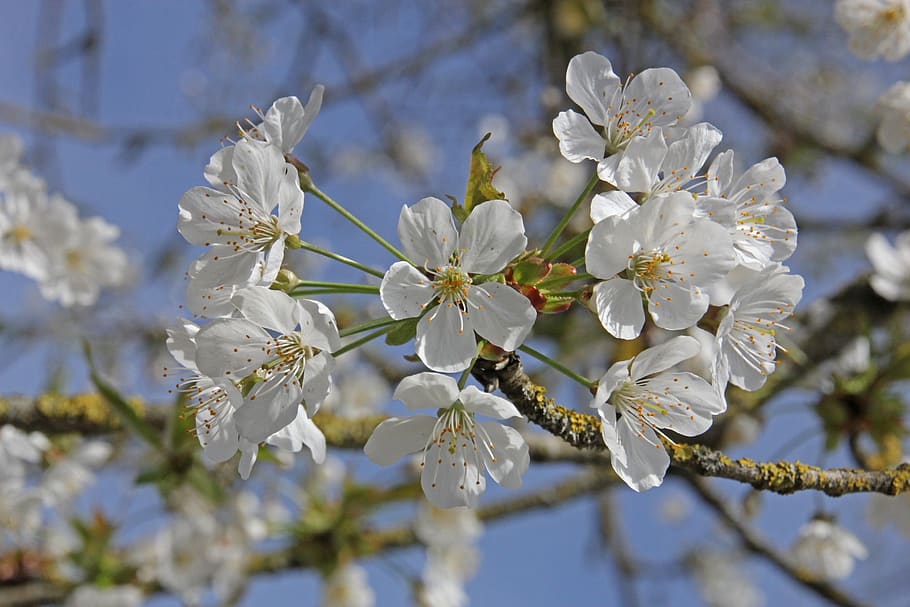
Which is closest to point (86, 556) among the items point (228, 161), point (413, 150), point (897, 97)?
point (228, 161)

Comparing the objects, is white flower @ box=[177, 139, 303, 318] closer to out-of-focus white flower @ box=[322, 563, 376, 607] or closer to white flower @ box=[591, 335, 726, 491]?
white flower @ box=[591, 335, 726, 491]

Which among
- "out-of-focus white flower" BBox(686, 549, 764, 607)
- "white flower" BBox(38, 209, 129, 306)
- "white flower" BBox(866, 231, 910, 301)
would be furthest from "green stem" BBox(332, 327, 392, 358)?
"out-of-focus white flower" BBox(686, 549, 764, 607)

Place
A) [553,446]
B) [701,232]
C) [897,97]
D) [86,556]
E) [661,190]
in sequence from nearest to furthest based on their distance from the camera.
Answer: [701,232]
[661,190]
[897,97]
[553,446]
[86,556]

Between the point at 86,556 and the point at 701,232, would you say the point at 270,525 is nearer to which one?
the point at 86,556

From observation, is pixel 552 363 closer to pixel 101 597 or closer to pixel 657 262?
pixel 657 262

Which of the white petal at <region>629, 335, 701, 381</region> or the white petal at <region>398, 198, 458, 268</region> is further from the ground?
the white petal at <region>398, 198, 458, 268</region>

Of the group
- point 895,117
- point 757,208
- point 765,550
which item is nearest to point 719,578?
point 765,550
